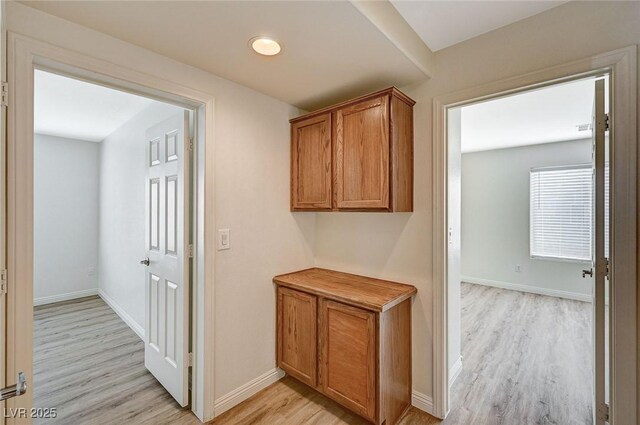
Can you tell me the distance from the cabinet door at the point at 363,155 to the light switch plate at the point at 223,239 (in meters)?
0.85

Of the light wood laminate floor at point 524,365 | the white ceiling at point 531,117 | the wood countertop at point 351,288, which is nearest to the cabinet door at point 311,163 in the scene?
the wood countertop at point 351,288

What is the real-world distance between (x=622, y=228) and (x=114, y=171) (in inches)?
201

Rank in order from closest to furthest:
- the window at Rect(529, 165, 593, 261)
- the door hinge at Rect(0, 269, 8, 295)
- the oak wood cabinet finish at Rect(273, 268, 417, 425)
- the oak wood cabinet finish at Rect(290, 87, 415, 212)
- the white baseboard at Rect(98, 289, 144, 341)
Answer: the door hinge at Rect(0, 269, 8, 295)
the oak wood cabinet finish at Rect(273, 268, 417, 425)
the oak wood cabinet finish at Rect(290, 87, 415, 212)
the white baseboard at Rect(98, 289, 144, 341)
the window at Rect(529, 165, 593, 261)

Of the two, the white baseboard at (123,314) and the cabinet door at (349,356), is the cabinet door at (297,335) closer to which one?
the cabinet door at (349,356)

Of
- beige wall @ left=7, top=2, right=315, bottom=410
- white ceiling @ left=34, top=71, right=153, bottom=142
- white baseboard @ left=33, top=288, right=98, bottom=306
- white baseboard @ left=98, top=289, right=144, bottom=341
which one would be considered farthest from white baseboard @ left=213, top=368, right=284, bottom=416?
white baseboard @ left=33, top=288, right=98, bottom=306

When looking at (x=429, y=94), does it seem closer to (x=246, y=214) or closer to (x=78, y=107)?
(x=246, y=214)

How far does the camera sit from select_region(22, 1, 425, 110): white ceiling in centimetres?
133

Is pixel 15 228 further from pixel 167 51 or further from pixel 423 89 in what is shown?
pixel 423 89

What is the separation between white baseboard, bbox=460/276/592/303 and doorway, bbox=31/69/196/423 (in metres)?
5.31

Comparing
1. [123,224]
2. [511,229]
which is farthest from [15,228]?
[511,229]

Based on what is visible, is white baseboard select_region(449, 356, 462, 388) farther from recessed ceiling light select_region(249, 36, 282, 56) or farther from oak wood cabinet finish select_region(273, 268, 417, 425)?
recessed ceiling light select_region(249, 36, 282, 56)

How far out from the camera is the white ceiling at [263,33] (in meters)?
1.33

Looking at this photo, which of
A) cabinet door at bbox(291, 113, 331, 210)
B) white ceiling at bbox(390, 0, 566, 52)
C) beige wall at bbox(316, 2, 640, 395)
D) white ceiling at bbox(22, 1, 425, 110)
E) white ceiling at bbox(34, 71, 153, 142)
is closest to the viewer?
white ceiling at bbox(22, 1, 425, 110)

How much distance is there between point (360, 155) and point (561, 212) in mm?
4529
